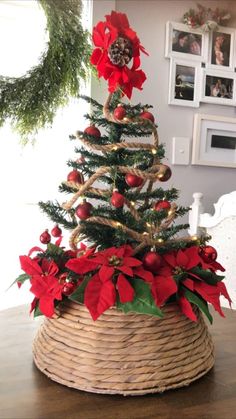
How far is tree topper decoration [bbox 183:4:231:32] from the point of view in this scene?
1591mm

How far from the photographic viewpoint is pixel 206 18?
165 centimetres

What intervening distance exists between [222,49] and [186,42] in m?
0.18

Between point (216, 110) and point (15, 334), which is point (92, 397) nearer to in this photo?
point (15, 334)

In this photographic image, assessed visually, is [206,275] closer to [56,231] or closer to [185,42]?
[56,231]

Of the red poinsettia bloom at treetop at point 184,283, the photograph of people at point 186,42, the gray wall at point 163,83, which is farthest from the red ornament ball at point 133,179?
the photograph of people at point 186,42

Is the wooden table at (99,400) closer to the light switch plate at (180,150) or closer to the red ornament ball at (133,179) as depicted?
the red ornament ball at (133,179)

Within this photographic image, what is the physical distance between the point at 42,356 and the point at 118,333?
114mm

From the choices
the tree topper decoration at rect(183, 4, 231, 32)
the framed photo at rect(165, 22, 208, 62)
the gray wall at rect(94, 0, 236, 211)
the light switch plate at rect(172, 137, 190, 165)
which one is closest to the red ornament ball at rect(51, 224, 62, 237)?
the gray wall at rect(94, 0, 236, 211)

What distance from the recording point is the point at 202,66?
1.65 meters

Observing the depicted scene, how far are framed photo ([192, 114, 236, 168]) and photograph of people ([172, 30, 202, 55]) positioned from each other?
10.3 inches

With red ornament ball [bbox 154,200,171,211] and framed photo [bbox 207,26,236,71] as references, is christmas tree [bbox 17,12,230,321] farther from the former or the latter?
framed photo [bbox 207,26,236,71]

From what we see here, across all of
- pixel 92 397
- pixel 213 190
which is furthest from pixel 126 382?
pixel 213 190

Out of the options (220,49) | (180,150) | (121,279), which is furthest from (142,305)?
(220,49)

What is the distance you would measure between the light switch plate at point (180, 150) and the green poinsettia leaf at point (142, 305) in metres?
1.24
